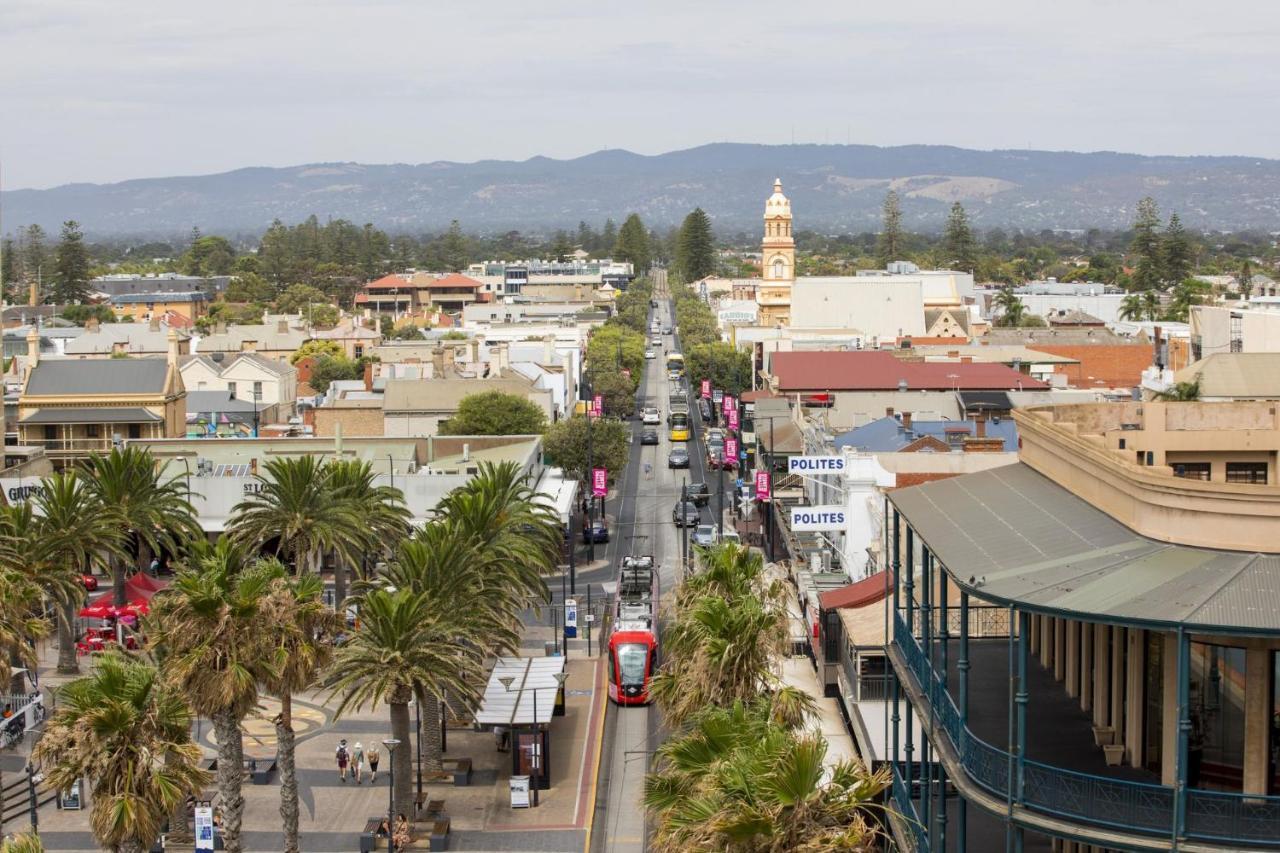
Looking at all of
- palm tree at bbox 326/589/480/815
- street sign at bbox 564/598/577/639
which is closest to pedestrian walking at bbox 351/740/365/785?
palm tree at bbox 326/589/480/815

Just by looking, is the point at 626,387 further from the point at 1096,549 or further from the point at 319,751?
the point at 1096,549

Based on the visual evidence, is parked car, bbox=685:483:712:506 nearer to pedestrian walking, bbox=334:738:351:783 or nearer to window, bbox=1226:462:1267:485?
pedestrian walking, bbox=334:738:351:783

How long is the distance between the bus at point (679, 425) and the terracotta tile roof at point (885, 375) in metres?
14.3

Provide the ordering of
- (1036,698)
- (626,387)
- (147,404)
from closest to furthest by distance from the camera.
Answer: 1. (1036,698)
2. (147,404)
3. (626,387)

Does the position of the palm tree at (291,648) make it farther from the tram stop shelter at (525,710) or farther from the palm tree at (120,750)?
the tram stop shelter at (525,710)

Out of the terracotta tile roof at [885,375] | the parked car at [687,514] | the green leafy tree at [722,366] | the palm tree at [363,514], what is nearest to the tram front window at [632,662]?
the palm tree at [363,514]

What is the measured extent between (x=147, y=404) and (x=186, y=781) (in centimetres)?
5906

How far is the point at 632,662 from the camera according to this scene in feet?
172

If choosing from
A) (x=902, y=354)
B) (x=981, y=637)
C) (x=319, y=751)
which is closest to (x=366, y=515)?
(x=319, y=751)

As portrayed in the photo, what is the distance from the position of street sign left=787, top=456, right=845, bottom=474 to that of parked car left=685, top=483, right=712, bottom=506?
1211 inches

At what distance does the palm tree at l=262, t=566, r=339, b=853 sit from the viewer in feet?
118

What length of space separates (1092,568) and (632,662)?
105ft

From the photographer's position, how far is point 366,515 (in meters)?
57.0

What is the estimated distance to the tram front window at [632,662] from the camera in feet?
172
